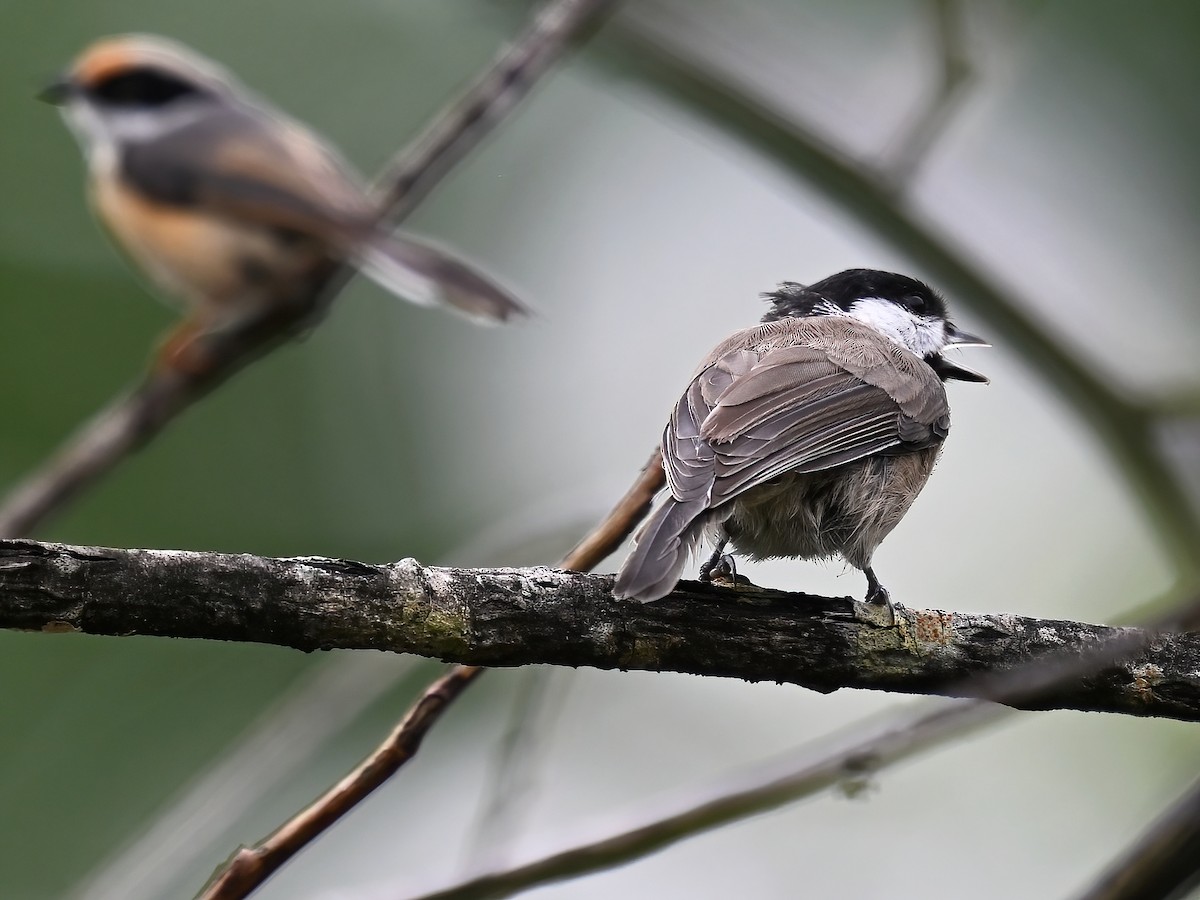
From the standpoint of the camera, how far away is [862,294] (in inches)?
188

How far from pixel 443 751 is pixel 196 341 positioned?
625 cm

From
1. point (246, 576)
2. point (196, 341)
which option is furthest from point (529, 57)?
point (246, 576)

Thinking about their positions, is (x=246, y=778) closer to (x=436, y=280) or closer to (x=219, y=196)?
(x=436, y=280)

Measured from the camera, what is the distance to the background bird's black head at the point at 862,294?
4758 mm

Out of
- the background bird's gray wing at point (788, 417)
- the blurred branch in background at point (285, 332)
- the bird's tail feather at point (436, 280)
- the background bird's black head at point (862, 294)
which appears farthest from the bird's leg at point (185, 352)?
the background bird's black head at point (862, 294)

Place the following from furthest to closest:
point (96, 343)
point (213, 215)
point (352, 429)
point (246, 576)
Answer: point (352, 429), point (96, 343), point (213, 215), point (246, 576)

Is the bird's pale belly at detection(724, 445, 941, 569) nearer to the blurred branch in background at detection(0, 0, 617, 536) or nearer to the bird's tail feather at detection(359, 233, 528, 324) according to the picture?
the bird's tail feather at detection(359, 233, 528, 324)

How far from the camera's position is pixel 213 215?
3697mm

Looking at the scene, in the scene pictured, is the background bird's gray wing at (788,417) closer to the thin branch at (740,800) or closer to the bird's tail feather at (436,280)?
the bird's tail feather at (436,280)

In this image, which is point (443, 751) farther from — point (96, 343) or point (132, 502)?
point (96, 343)

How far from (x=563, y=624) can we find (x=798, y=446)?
3.70 ft

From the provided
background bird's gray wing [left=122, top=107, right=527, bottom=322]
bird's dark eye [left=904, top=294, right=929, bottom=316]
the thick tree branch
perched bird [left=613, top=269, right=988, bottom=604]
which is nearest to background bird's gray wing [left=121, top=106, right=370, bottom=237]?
background bird's gray wing [left=122, top=107, right=527, bottom=322]

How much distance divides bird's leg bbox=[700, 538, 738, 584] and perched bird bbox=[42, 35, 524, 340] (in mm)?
946

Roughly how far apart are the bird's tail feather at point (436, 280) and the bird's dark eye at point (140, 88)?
183cm
